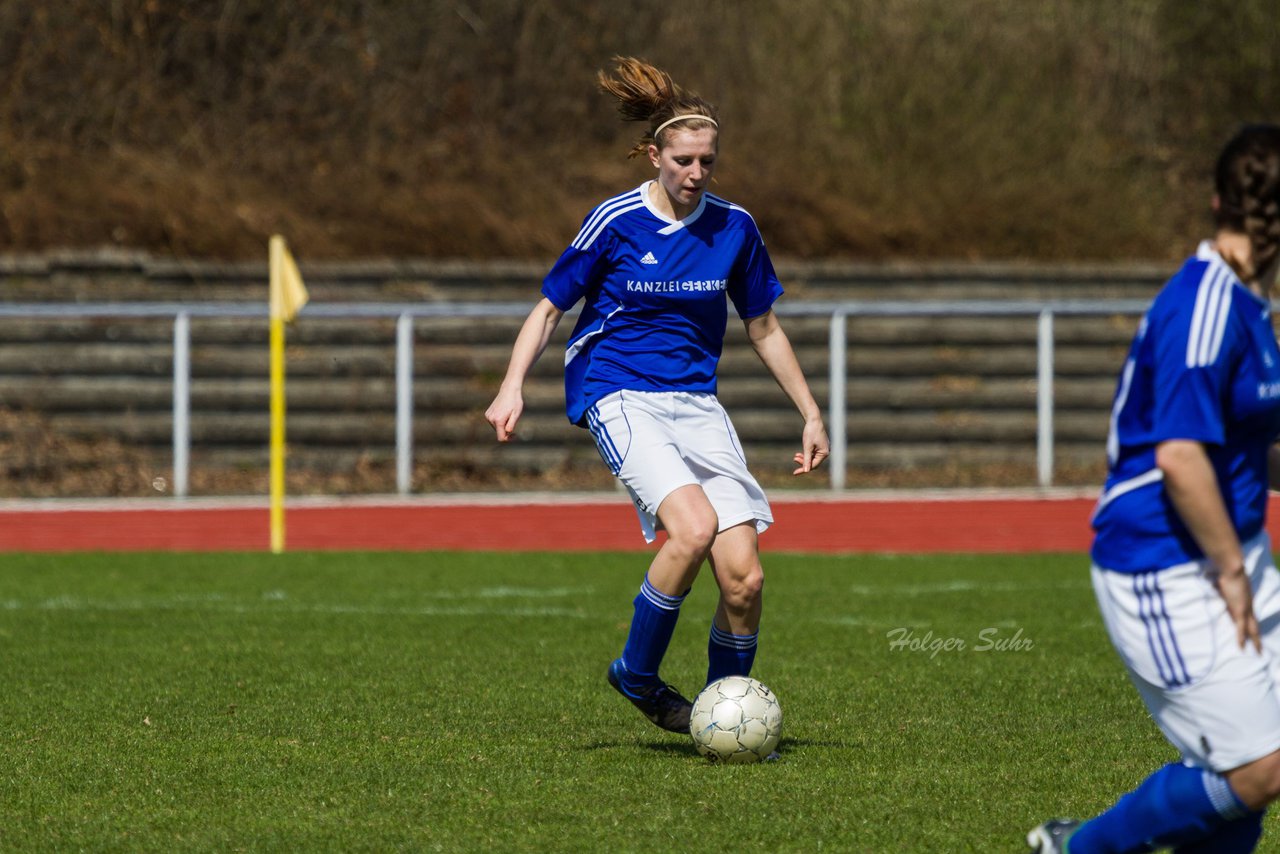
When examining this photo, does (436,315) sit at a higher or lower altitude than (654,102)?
higher

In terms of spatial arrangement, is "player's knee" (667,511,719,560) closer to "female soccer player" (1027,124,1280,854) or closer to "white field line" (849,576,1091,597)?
"female soccer player" (1027,124,1280,854)

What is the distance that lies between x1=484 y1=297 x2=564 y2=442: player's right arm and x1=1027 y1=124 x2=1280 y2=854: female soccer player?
2295 millimetres

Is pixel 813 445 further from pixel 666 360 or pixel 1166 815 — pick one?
pixel 1166 815

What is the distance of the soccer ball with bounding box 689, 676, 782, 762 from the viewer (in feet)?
A: 17.9

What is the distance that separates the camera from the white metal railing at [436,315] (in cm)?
1783

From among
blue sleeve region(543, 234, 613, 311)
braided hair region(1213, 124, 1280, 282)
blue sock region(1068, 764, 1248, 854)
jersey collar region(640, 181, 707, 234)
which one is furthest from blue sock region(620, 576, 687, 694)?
braided hair region(1213, 124, 1280, 282)

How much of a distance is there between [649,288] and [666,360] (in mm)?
238

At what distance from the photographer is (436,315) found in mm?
19391

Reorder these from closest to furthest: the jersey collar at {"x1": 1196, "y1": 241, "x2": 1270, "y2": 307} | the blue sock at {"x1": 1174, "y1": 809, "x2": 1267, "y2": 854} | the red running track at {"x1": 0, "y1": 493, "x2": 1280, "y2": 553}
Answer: the jersey collar at {"x1": 1196, "y1": 241, "x2": 1270, "y2": 307}, the blue sock at {"x1": 1174, "y1": 809, "x2": 1267, "y2": 854}, the red running track at {"x1": 0, "y1": 493, "x2": 1280, "y2": 553}

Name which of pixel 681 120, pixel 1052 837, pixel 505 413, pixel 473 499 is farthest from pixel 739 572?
pixel 473 499

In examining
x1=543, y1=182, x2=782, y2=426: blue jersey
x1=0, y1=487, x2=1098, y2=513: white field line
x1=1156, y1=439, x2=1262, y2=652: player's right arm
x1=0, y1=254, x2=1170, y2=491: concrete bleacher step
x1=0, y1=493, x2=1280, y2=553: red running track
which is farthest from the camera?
x1=0, y1=254, x2=1170, y2=491: concrete bleacher step

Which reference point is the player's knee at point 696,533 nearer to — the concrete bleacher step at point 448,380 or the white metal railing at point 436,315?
the white metal railing at point 436,315

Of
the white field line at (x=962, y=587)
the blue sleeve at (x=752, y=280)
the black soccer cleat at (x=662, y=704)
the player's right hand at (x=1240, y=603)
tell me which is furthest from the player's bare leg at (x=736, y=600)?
the white field line at (x=962, y=587)

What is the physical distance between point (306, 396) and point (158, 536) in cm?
542
